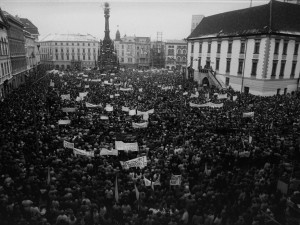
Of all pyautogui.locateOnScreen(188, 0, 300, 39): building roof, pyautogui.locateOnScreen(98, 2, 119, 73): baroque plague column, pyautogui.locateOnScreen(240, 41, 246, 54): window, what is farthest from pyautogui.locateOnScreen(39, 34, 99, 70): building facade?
pyautogui.locateOnScreen(240, 41, 246, 54): window

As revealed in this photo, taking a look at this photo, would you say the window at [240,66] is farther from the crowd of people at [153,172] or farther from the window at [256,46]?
the crowd of people at [153,172]

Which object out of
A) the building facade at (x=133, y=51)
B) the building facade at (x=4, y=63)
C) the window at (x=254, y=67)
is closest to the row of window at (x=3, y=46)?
the building facade at (x=4, y=63)

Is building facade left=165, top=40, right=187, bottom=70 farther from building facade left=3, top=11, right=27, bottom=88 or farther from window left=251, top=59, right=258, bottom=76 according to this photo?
window left=251, top=59, right=258, bottom=76

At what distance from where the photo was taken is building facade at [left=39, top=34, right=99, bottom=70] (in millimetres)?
103375

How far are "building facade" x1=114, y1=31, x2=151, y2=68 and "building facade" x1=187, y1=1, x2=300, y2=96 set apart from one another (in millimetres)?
67020

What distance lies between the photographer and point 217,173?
451 inches

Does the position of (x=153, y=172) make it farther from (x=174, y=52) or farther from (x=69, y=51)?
(x=174, y=52)

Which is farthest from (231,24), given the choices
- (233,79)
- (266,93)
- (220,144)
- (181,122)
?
(220,144)

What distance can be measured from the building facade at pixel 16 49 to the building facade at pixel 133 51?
199 feet

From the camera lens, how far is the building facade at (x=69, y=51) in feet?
339

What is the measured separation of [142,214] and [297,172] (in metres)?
7.74

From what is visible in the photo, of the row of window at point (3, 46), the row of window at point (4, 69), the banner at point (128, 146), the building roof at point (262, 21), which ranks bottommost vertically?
the banner at point (128, 146)

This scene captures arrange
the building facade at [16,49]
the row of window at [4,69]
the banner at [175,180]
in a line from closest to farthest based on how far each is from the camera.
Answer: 1. the banner at [175,180]
2. the row of window at [4,69]
3. the building facade at [16,49]

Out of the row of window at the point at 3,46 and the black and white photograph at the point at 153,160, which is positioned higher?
the row of window at the point at 3,46
